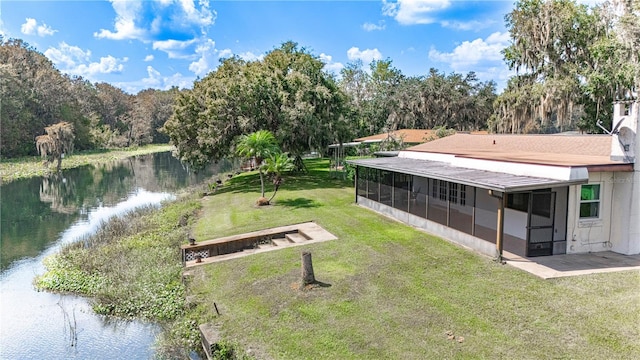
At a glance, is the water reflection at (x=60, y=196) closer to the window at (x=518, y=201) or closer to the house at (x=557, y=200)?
the house at (x=557, y=200)

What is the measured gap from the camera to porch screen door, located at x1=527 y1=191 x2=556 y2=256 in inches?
436

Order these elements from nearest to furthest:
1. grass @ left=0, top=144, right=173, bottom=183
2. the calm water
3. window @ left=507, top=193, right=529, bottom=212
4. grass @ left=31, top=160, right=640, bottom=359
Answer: grass @ left=31, top=160, right=640, bottom=359
the calm water
window @ left=507, top=193, right=529, bottom=212
grass @ left=0, top=144, right=173, bottom=183

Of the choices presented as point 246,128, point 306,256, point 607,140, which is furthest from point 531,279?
point 246,128

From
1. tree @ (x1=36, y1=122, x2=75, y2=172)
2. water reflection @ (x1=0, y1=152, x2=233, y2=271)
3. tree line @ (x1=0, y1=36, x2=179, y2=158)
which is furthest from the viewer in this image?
tree line @ (x1=0, y1=36, x2=179, y2=158)

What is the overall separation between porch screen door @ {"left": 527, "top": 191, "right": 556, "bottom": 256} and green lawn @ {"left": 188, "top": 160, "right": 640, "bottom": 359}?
57.0 inches

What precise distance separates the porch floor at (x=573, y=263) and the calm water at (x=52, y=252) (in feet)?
30.1

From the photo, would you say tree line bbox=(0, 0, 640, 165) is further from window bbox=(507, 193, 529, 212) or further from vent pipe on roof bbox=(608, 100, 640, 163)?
window bbox=(507, 193, 529, 212)

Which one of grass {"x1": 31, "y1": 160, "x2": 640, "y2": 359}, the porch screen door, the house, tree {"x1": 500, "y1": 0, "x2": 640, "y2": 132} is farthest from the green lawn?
tree {"x1": 500, "y1": 0, "x2": 640, "y2": 132}

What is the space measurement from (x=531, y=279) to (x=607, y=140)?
7.10 m

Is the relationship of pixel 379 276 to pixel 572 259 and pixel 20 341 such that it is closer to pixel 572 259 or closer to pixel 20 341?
pixel 572 259

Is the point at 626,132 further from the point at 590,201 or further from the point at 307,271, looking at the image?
the point at 307,271

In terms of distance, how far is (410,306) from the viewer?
8570 mm

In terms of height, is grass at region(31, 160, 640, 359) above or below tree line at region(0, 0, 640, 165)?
below

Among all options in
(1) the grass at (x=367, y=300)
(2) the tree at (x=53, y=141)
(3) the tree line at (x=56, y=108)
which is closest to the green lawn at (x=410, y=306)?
(1) the grass at (x=367, y=300)
